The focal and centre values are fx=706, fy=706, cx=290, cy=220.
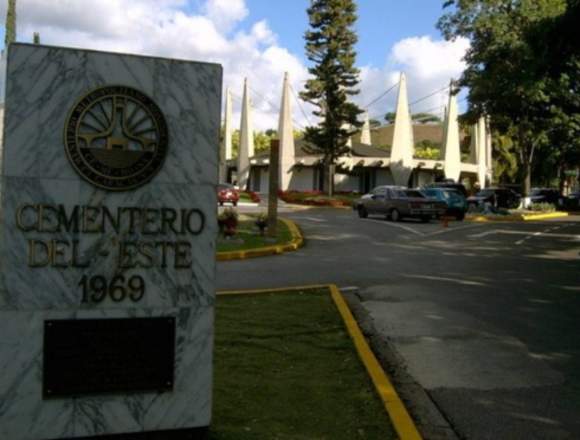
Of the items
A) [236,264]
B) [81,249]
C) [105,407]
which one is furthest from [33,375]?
[236,264]

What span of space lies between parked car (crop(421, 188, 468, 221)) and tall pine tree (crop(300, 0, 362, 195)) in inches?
618

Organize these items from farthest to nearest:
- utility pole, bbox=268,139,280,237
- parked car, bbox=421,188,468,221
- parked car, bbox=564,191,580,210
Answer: parked car, bbox=564,191,580,210 < parked car, bbox=421,188,468,221 < utility pole, bbox=268,139,280,237

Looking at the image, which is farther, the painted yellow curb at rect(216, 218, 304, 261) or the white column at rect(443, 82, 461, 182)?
the white column at rect(443, 82, 461, 182)

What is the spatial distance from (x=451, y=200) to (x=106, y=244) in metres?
30.1

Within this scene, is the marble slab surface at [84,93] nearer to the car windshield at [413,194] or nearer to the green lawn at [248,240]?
the green lawn at [248,240]

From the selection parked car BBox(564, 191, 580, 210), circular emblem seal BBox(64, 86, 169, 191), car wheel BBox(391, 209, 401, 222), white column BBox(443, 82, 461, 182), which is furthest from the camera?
white column BBox(443, 82, 461, 182)

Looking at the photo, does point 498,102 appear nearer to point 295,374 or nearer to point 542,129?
point 542,129

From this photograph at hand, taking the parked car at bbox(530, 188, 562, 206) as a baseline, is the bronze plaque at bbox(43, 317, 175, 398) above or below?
below

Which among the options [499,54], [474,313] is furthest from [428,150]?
[474,313]

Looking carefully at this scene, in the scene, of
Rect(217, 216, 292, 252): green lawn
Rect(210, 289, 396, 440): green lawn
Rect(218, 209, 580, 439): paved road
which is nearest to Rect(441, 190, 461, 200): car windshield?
Rect(218, 209, 580, 439): paved road

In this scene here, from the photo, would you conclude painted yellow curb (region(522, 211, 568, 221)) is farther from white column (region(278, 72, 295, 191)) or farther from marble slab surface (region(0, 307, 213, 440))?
marble slab surface (region(0, 307, 213, 440))

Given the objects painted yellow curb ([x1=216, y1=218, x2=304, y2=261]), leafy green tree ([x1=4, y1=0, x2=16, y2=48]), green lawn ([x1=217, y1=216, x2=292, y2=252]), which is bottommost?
painted yellow curb ([x1=216, y1=218, x2=304, y2=261])

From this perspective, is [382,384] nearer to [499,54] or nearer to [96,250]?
[96,250]

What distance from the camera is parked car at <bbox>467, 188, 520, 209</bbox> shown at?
42.6 m
